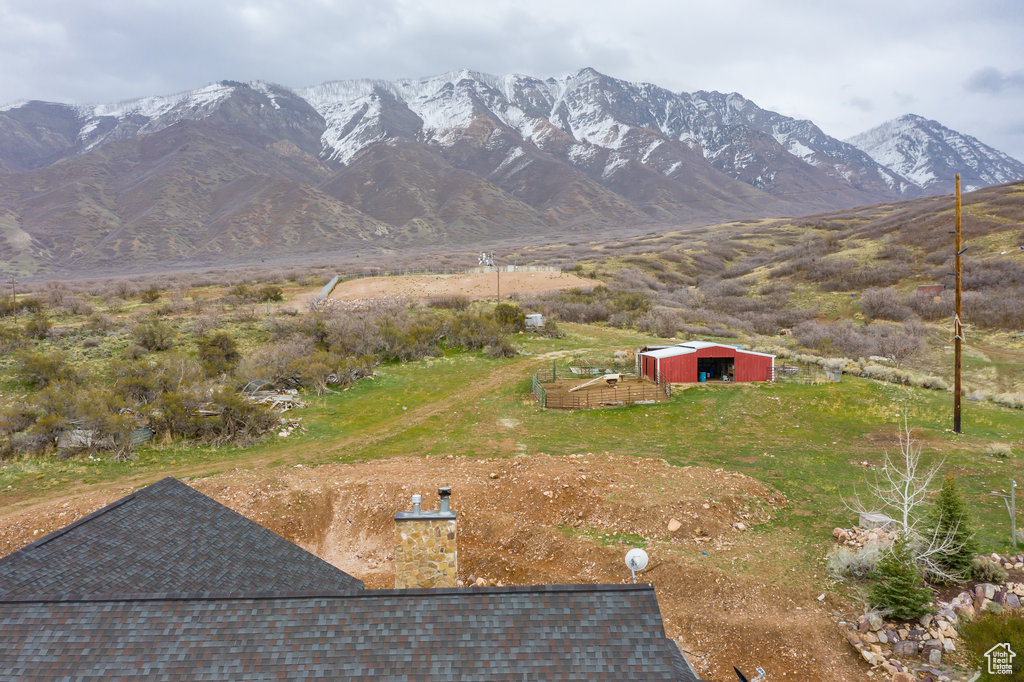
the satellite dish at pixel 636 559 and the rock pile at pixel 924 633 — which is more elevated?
the satellite dish at pixel 636 559

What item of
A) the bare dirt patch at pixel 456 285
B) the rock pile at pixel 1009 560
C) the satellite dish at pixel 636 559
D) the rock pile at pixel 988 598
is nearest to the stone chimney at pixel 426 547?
the satellite dish at pixel 636 559

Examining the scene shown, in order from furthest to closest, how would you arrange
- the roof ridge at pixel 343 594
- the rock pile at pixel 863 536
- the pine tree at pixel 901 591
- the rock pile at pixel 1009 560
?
the rock pile at pixel 863 536 → the rock pile at pixel 1009 560 → the pine tree at pixel 901 591 → the roof ridge at pixel 343 594

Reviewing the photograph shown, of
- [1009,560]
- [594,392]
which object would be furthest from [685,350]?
[1009,560]

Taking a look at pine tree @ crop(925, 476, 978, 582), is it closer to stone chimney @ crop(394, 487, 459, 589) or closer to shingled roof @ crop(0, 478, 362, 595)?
stone chimney @ crop(394, 487, 459, 589)

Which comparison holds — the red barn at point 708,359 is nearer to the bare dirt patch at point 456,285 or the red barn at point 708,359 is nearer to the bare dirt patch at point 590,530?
the bare dirt patch at point 590,530

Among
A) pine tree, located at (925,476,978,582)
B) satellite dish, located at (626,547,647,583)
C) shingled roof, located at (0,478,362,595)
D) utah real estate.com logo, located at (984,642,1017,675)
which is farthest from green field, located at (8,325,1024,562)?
shingled roof, located at (0,478,362,595)

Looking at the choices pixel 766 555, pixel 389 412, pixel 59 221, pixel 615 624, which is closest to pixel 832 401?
pixel 766 555
